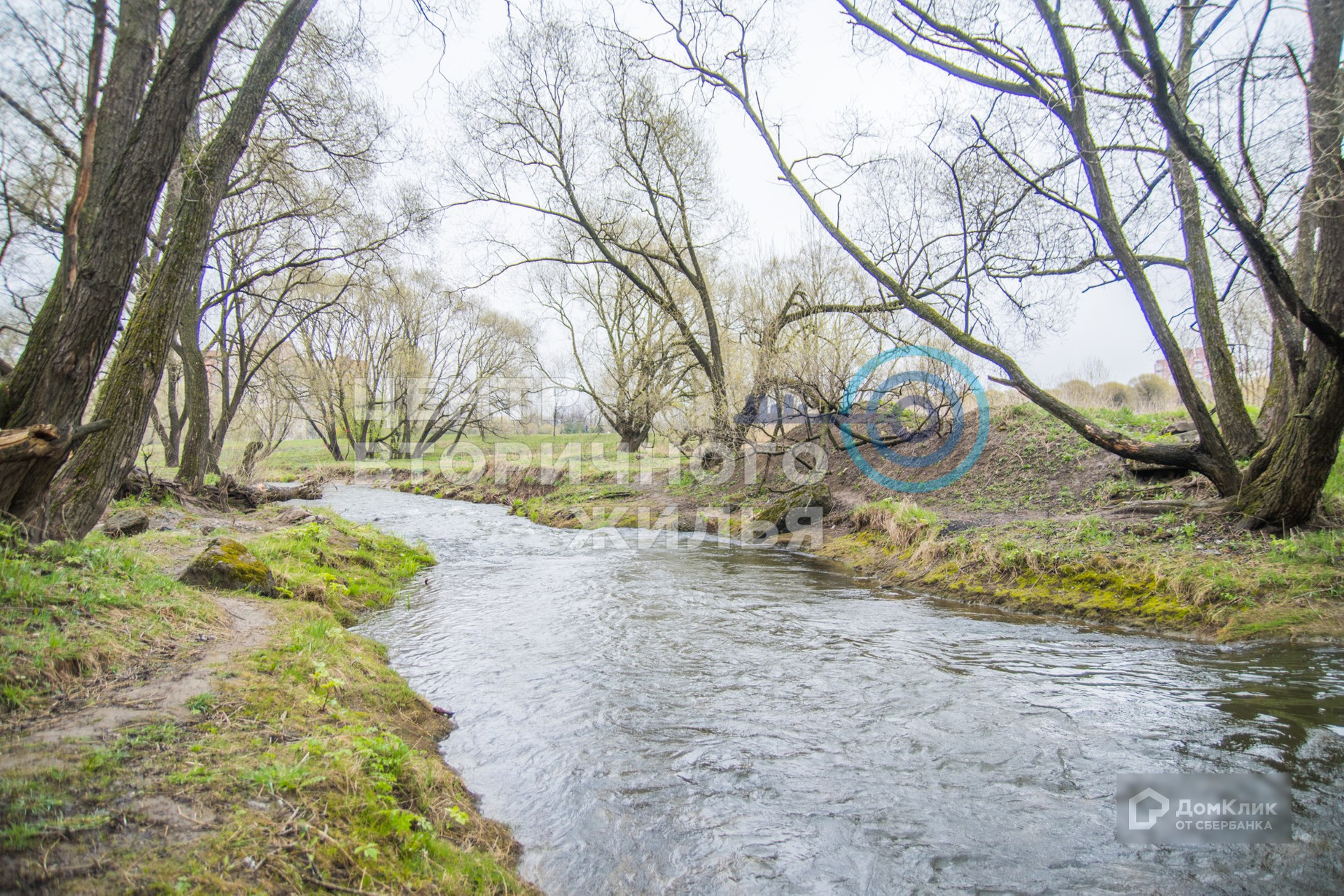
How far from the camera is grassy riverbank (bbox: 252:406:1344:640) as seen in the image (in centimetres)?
562

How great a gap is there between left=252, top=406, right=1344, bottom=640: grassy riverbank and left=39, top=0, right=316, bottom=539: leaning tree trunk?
8.45m

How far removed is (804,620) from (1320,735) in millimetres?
3940

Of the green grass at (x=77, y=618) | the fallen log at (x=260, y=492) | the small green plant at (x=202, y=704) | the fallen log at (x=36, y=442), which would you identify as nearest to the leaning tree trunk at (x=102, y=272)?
the fallen log at (x=36, y=442)

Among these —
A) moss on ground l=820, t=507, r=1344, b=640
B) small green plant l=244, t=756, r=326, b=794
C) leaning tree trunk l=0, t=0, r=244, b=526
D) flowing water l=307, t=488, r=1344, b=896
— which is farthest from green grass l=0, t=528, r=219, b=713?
moss on ground l=820, t=507, r=1344, b=640

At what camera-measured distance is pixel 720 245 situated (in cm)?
1845

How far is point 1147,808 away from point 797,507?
958 centimetres

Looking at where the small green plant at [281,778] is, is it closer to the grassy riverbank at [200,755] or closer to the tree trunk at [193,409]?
the grassy riverbank at [200,755]

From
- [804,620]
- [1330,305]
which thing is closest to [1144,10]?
[1330,305]

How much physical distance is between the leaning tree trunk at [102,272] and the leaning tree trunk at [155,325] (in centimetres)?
33

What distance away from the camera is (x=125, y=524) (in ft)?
24.0

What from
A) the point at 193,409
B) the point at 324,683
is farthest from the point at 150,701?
the point at 193,409

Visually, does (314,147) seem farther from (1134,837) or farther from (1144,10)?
(1134,837)

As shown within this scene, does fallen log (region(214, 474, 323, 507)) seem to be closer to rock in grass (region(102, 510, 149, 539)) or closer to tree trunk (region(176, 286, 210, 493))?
tree trunk (region(176, 286, 210, 493))

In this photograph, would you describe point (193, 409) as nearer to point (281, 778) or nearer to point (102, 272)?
point (102, 272)
